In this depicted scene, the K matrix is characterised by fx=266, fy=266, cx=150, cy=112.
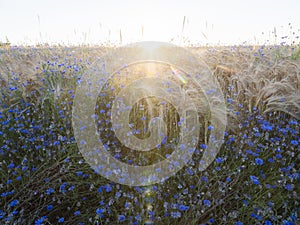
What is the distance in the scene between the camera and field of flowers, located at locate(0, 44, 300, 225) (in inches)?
74.5

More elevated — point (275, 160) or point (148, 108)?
point (148, 108)

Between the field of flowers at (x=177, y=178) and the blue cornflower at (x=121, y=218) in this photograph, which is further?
the field of flowers at (x=177, y=178)

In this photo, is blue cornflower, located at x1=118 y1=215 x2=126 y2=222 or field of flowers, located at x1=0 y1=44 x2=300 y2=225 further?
field of flowers, located at x1=0 y1=44 x2=300 y2=225

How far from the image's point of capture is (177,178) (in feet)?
7.10

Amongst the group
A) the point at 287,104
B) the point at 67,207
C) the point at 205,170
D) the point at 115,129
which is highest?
the point at 287,104

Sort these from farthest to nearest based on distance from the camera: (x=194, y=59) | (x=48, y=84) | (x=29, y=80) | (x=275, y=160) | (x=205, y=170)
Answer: (x=194, y=59) < (x=29, y=80) < (x=48, y=84) < (x=275, y=160) < (x=205, y=170)

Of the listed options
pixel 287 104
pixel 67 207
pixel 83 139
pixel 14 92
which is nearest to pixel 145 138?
pixel 83 139

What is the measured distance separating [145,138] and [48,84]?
61.2 inches

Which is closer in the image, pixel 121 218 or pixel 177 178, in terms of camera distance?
pixel 121 218

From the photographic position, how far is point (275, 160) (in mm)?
2328

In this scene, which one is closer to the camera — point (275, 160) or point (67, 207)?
point (67, 207)

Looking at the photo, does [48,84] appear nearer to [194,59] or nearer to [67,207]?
[67,207]

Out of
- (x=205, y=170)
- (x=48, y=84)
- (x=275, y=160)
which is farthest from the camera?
(x=48, y=84)

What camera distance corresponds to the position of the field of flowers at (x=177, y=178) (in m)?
1.89
